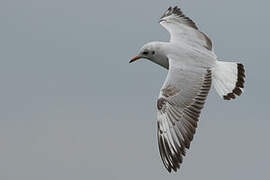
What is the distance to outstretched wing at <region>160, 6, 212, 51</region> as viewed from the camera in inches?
550

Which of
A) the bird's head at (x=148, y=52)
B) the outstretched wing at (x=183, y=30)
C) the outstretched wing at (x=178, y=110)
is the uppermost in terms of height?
the outstretched wing at (x=183, y=30)

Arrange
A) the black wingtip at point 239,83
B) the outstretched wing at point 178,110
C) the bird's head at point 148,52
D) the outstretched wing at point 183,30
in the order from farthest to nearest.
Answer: the outstretched wing at point 183,30
the bird's head at point 148,52
the black wingtip at point 239,83
the outstretched wing at point 178,110

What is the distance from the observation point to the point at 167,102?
1193 centimetres

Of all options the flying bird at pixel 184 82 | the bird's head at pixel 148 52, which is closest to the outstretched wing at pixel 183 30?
the flying bird at pixel 184 82

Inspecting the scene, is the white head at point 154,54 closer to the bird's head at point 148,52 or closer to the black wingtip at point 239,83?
the bird's head at point 148,52

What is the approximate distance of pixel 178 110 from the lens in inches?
469

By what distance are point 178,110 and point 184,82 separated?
0.56m

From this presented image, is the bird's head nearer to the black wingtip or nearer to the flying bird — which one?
the flying bird

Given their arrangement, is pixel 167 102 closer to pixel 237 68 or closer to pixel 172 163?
pixel 172 163

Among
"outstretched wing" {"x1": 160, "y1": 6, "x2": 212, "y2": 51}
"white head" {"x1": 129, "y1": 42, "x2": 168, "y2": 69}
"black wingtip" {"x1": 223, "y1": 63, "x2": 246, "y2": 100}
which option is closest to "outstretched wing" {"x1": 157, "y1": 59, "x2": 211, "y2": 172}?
"black wingtip" {"x1": 223, "y1": 63, "x2": 246, "y2": 100}

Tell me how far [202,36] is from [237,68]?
1284mm

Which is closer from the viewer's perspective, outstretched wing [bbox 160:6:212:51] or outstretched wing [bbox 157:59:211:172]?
outstretched wing [bbox 157:59:211:172]

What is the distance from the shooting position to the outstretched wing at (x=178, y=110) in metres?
11.6

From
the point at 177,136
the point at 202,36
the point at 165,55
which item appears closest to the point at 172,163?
the point at 177,136
